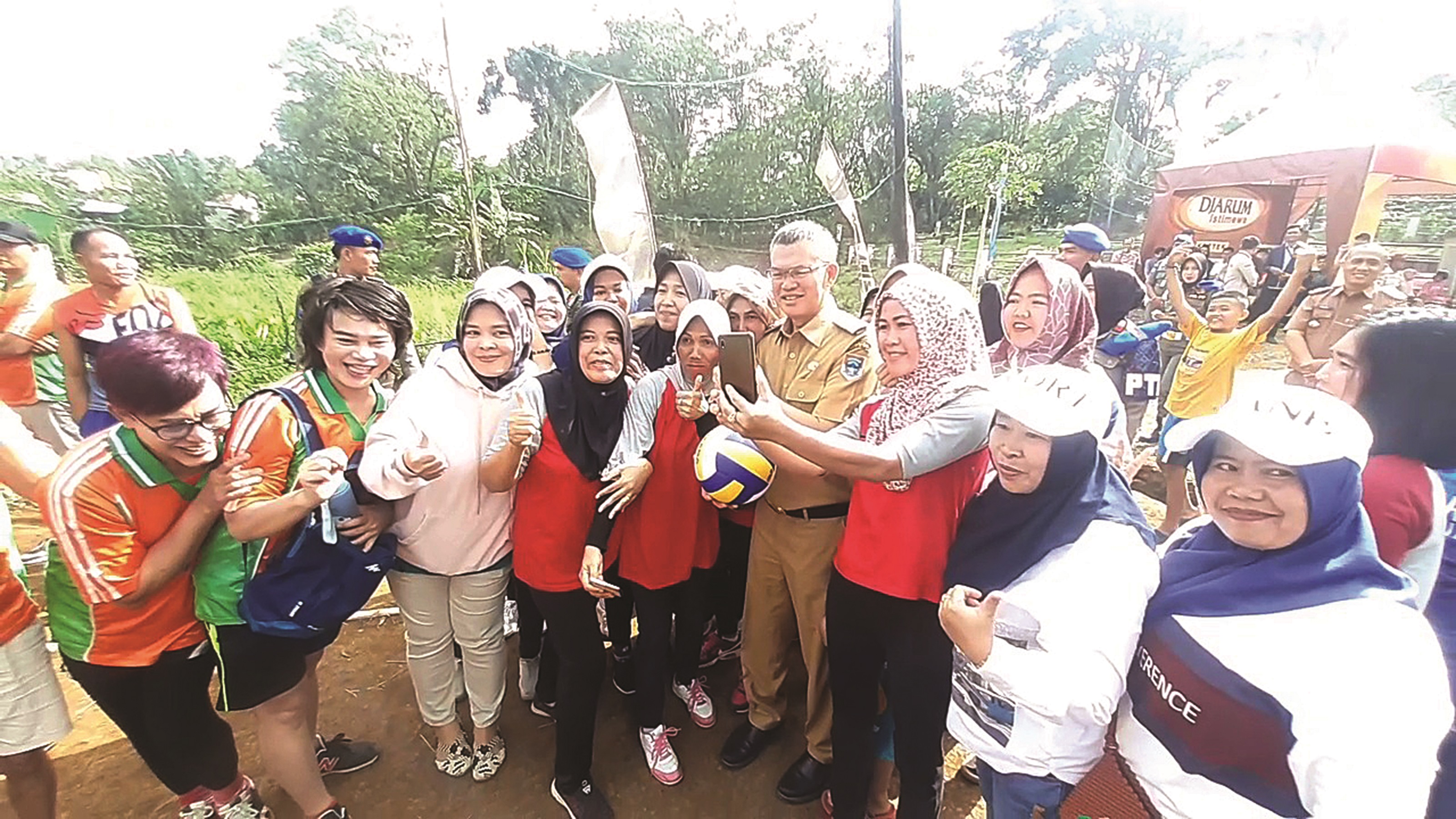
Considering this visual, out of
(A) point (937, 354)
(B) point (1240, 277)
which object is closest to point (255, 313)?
(A) point (937, 354)

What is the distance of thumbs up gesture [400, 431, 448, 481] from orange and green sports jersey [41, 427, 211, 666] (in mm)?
602

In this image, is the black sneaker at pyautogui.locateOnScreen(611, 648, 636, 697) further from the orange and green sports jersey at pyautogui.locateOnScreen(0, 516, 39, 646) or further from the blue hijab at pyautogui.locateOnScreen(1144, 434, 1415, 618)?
the blue hijab at pyautogui.locateOnScreen(1144, 434, 1415, 618)

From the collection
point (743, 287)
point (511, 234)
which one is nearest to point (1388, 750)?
point (743, 287)

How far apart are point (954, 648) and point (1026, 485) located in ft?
2.44

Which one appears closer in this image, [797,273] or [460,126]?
[797,273]

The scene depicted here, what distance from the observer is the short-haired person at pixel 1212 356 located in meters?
4.79

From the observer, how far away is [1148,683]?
1424 millimetres

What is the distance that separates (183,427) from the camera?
1.90 m

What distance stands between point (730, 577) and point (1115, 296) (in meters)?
3.15

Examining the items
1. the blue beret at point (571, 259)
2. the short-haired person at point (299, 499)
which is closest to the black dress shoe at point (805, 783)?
the short-haired person at point (299, 499)

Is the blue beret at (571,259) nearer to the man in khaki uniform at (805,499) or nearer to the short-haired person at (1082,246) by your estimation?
the man in khaki uniform at (805,499)

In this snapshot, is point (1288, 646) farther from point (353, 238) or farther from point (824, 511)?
point (353, 238)

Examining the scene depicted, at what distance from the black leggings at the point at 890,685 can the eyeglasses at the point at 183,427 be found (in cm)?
202

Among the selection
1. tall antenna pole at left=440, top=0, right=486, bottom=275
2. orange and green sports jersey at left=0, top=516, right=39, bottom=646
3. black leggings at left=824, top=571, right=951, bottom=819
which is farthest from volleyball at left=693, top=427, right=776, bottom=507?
tall antenna pole at left=440, top=0, right=486, bottom=275
